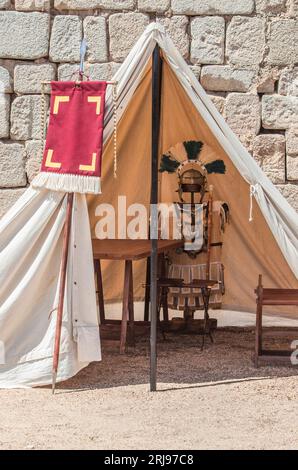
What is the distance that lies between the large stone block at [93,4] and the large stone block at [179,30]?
0.31 m

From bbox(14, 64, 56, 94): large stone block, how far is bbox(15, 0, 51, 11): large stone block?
468 millimetres

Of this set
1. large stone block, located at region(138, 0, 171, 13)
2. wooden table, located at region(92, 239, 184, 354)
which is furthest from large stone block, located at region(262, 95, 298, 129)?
wooden table, located at region(92, 239, 184, 354)

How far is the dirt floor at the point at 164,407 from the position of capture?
4.30m

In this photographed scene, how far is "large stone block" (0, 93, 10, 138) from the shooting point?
7.60 meters

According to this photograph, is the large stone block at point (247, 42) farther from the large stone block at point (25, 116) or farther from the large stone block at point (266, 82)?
the large stone block at point (25, 116)

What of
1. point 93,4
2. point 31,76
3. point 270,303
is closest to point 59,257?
point 270,303

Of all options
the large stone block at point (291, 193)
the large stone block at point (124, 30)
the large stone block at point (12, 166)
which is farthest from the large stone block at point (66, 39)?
the large stone block at point (291, 193)

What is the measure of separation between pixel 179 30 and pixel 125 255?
2421 millimetres

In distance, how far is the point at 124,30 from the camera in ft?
24.6

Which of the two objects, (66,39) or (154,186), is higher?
(66,39)

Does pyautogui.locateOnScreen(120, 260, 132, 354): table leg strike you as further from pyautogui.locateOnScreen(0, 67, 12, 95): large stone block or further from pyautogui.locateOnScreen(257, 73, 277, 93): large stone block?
pyautogui.locateOnScreen(0, 67, 12, 95): large stone block

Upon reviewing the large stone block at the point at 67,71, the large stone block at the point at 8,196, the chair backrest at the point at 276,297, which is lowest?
the chair backrest at the point at 276,297

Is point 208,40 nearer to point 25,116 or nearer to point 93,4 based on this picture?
point 93,4

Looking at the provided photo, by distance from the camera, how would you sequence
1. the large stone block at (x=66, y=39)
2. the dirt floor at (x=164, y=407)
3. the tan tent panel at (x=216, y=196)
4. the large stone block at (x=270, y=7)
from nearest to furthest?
1. the dirt floor at (x=164, y=407)
2. the tan tent panel at (x=216, y=196)
3. the large stone block at (x=270, y=7)
4. the large stone block at (x=66, y=39)
